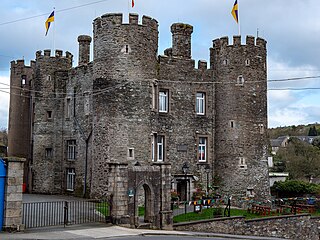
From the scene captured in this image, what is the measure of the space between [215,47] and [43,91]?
42.9 ft

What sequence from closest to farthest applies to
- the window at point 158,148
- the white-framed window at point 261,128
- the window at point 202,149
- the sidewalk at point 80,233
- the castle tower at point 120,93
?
the sidewalk at point 80,233
the castle tower at point 120,93
the window at point 158,148
the window at point 202,149
the white-framed window at point 261,128

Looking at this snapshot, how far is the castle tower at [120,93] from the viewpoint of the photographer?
93.5 ft

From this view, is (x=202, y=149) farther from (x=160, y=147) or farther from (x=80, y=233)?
(x=80, y=233)

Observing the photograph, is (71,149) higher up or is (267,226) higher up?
(71,149)

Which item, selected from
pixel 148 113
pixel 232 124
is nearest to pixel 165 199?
pixel 148 113

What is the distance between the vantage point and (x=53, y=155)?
36.0 meters

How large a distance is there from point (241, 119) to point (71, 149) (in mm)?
12195

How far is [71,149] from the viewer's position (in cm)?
3500

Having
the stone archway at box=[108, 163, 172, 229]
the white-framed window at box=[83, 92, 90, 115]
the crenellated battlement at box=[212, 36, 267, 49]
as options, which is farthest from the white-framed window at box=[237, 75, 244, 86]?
the stone archway at box=[108, 163, 172, 229]

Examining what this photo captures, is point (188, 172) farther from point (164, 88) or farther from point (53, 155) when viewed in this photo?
point (53, 155)

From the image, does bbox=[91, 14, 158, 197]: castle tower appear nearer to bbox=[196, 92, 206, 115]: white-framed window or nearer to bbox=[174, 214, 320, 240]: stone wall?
bbox=[196, 92, 206, 115]: white-framed window

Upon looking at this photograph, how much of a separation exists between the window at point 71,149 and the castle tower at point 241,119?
9989 mm

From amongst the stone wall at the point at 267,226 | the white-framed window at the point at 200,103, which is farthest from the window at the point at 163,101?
the stone wall at the point at 267,226

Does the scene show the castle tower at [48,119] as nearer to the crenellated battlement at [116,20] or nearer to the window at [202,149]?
the crenellated battlement at [116,20]
